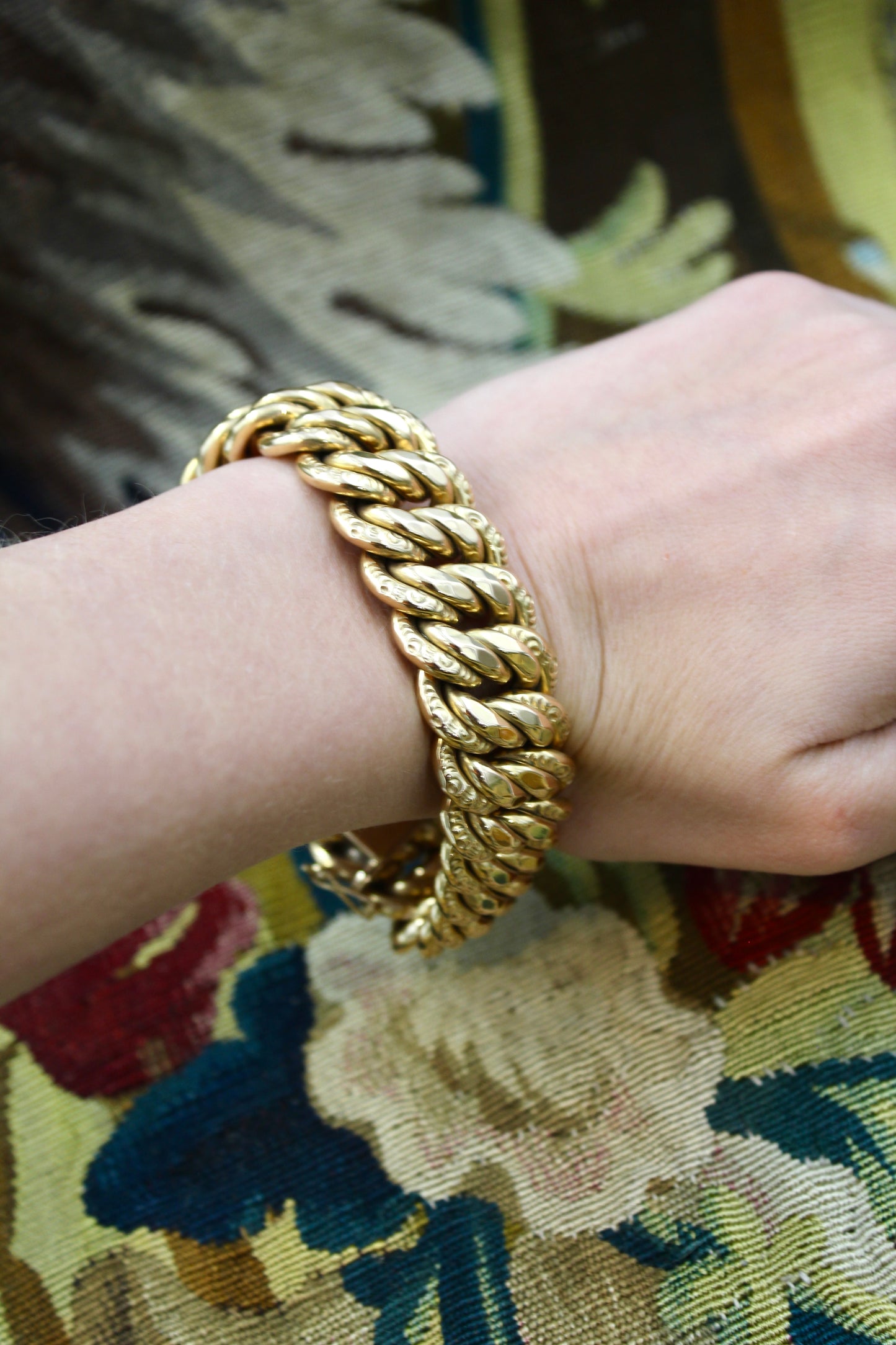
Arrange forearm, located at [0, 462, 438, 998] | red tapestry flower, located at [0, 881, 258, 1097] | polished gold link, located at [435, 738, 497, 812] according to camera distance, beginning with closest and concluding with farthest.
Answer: forearm, located at [0, 462, 438, 998]
polished gold link, located at [435, 738, 497, 812]
red tapestry flower, located at [0, 881, 258, 1097]

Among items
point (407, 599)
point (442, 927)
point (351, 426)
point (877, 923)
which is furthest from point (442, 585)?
point (877, 923)

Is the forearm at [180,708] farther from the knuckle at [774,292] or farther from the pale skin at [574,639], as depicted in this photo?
the knuckle at [774,292]

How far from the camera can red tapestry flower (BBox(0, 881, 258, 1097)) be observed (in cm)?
71

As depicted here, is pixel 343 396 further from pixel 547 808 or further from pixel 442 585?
pixel 547 808

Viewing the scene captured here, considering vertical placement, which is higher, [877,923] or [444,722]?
[444,722]

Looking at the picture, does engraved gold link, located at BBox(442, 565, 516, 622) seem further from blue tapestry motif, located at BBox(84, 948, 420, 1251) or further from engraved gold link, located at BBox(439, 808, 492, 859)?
blue tapestry motif, located at BBox(84, 948, 420, 1251)

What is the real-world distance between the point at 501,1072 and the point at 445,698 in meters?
0.27

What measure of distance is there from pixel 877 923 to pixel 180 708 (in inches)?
18.8

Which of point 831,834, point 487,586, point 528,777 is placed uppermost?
point 487,586

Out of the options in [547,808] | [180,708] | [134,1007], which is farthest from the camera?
Result: [134,1007]

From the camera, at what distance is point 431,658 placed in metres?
0.58

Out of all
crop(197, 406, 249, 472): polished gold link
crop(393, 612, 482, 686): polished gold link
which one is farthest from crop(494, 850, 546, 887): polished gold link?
crop(197, 406, 249, 472): polished gold link

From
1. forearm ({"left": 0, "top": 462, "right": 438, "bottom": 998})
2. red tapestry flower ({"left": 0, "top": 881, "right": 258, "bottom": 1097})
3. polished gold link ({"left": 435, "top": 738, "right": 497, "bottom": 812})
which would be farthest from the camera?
red tapestry flower ({"left": 0, "top": 881, "right": 258, "bottom": 1097})

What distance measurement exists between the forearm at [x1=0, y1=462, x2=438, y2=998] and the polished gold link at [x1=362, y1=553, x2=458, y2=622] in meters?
0.02
